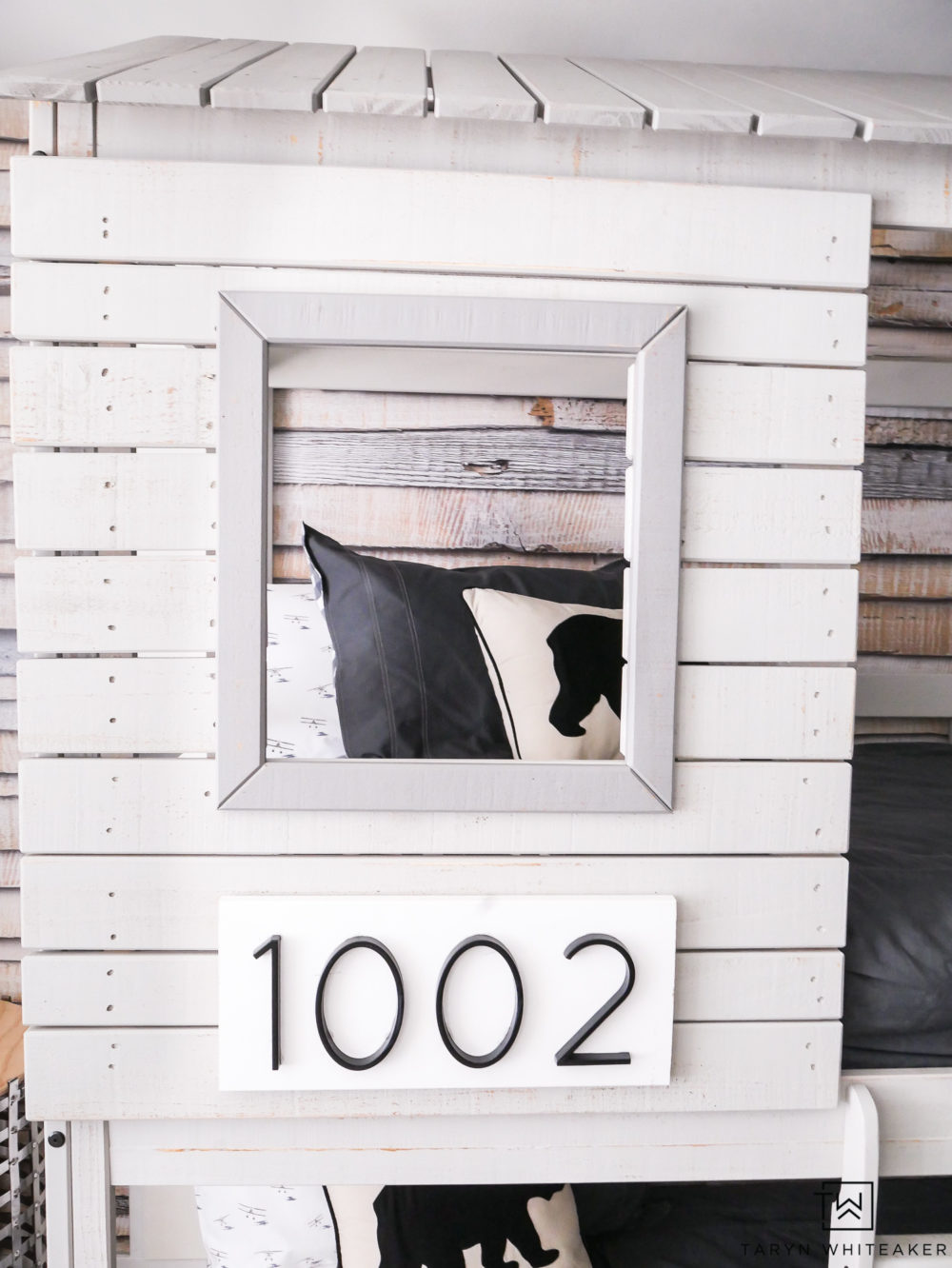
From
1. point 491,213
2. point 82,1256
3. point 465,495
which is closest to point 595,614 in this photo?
point 465,495

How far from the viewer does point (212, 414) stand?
3.20ft

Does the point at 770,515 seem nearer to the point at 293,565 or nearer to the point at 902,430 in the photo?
the point at 293,565

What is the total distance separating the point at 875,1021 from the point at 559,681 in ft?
1.92

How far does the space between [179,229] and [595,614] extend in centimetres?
62

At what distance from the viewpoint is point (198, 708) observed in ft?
3.29

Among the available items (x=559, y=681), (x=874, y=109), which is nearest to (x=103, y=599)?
(x=559, y=681)

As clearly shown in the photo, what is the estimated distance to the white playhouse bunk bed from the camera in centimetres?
96

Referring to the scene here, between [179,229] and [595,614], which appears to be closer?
[179,229]

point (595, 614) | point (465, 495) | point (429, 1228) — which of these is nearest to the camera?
point (595, 614)

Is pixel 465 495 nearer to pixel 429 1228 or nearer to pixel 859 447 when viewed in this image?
pixel 859 447

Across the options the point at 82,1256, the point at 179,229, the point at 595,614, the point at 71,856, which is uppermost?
the point at 179,229

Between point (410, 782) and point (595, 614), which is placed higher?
point (595, 614)

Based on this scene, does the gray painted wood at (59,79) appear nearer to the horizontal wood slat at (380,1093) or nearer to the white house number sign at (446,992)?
the white house number sign at (446,992)

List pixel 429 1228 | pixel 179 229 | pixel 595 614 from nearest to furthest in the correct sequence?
pixel 179 229 → pixel 595 614 → pixel 429 1228
